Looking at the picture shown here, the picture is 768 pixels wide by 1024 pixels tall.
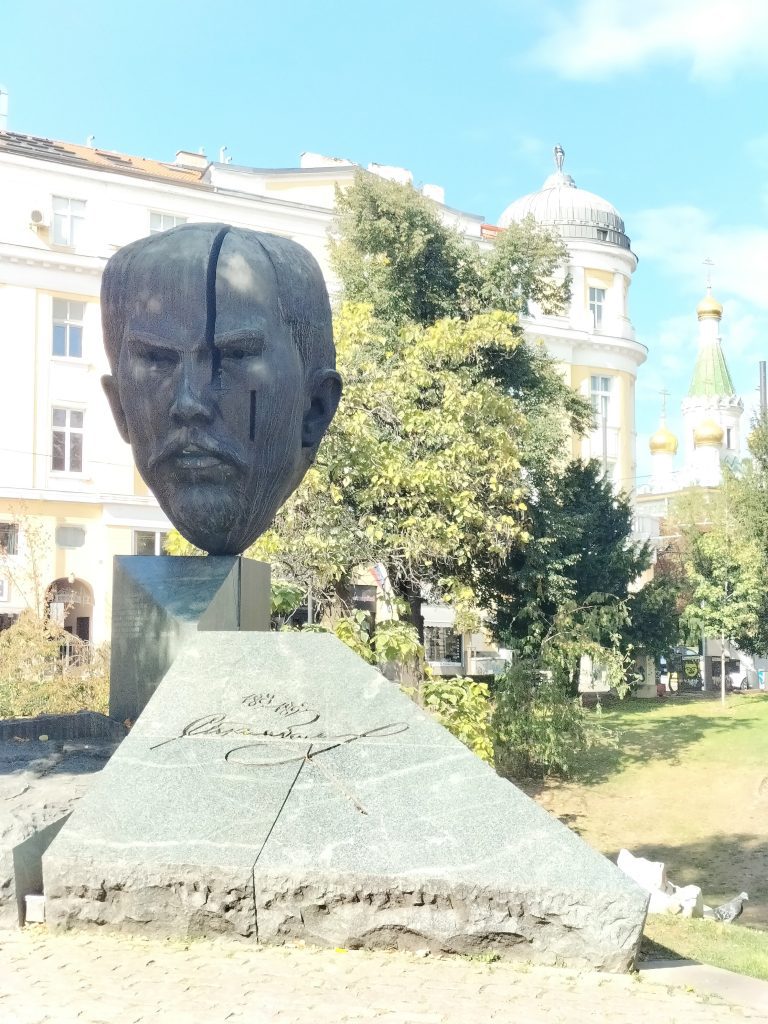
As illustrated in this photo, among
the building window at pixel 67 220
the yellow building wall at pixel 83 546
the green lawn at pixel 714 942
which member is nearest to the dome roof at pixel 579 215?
the building window at pixel 67 220

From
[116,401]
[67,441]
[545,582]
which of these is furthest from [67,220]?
[116,401]

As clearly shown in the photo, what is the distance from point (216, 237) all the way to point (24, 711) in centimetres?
687

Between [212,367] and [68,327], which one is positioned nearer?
[212,367]

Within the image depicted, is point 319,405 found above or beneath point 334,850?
above

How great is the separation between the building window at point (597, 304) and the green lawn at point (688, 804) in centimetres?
1469

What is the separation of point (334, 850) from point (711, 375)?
207ft

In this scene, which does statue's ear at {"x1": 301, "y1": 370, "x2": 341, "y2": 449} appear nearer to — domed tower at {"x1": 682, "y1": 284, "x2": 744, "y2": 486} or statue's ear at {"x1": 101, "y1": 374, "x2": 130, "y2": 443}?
statue's ear at {"x1": 101, "y1": 374, "x2": 130, "y2": 443}

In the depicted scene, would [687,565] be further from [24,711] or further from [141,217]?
[24,711]

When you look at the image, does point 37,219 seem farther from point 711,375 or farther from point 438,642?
point 711,375

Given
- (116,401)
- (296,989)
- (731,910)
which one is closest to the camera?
(296,989)

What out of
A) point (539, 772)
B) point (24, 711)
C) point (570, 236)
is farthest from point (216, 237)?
point (570, 236)

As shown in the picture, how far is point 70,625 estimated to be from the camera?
88.1ft

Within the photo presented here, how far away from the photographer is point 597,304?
114 feet
